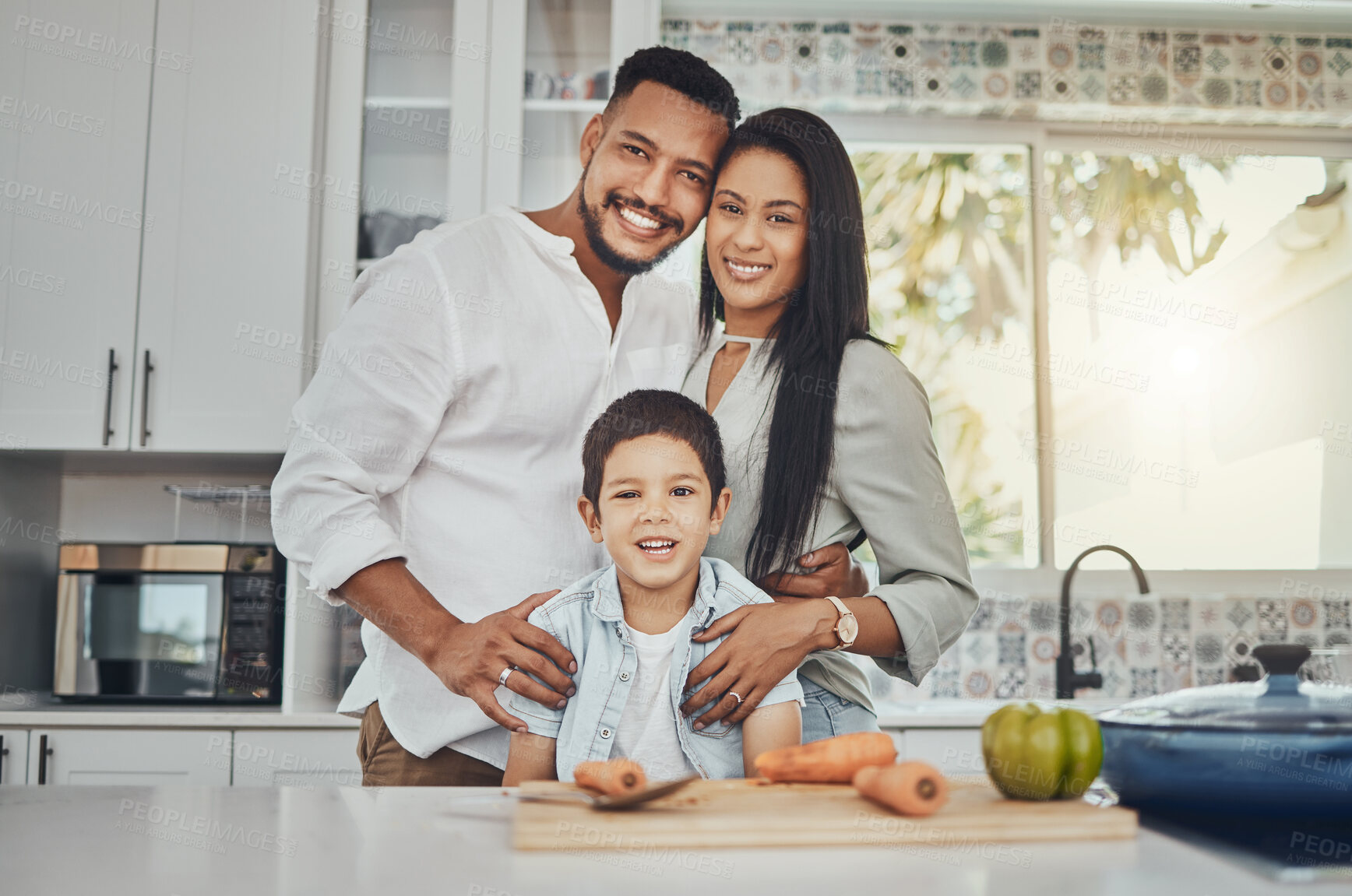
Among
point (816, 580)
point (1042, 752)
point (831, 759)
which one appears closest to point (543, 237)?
point (816, 580)

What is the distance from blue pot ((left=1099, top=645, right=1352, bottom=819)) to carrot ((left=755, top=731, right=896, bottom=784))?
0.63 ft

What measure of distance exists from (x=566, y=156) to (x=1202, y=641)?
2.14 metres

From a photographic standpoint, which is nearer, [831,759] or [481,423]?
[831,759]

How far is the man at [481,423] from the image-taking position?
4.34 ft

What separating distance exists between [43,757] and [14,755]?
6 cm

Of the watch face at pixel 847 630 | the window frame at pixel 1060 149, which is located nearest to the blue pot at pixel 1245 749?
the watch face at pixel 847 630

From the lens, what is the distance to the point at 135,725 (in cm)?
226

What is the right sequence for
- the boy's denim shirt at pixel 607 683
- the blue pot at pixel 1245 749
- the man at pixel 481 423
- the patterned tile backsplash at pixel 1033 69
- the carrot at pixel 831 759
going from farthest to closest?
the patterned tile backsplash at pixel 1033 69
the man at pixel 481 423
the boy's denim shirt at pixel 607 683
the carrot at pixel 831 759
the blue pot at pixel 1245 749

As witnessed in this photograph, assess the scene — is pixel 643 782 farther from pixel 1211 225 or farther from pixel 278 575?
pixel 1211 225

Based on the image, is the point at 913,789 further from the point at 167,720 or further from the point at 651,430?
the point at 167,720

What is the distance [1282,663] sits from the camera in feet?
2.77

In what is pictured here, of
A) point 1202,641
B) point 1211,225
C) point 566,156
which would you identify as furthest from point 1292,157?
point 566,156

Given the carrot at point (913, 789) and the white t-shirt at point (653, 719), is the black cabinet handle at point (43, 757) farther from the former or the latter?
the carrot at point (913, 789)

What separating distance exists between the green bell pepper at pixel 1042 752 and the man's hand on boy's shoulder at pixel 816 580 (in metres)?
0.49
